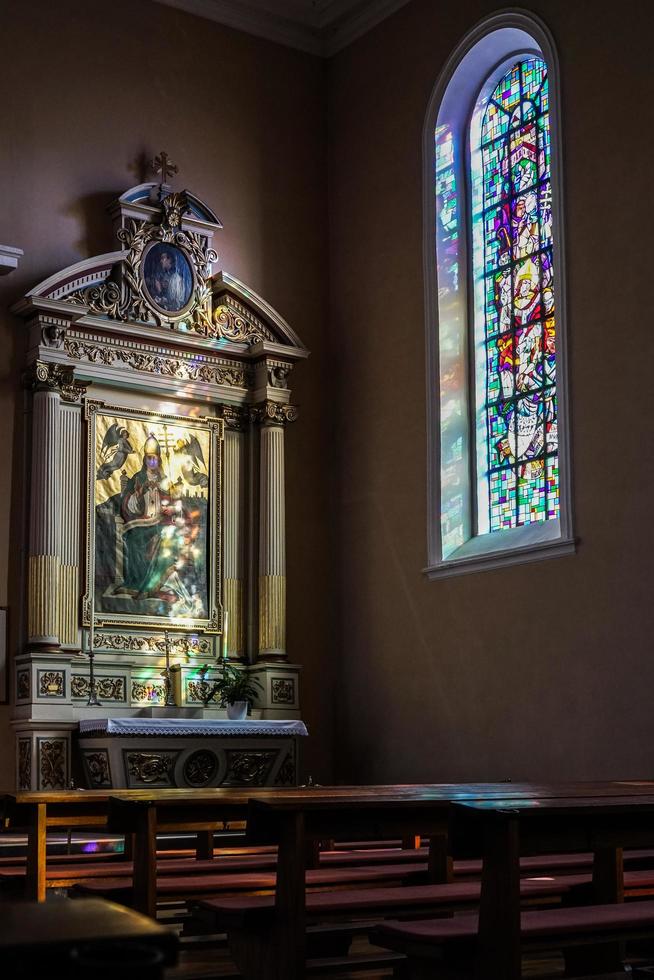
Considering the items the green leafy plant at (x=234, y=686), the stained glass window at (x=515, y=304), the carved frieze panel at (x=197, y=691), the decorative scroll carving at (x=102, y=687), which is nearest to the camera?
the decorative scroll carving at (x=102, y=687)

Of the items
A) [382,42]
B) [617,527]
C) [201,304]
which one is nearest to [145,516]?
[201,304]

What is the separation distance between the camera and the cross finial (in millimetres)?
11617

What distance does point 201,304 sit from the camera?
38.6ft

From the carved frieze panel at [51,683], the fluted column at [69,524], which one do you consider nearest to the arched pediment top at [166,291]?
the fluted column at [69,524]

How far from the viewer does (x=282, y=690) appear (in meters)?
11.4

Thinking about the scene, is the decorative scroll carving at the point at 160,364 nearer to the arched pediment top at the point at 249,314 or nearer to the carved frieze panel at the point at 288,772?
the arched pediment top at the point at 249,314

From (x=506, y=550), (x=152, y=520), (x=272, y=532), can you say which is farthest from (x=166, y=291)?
(x=506, y=550)

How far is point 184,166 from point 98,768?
554 cm

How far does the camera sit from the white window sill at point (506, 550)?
389 inches

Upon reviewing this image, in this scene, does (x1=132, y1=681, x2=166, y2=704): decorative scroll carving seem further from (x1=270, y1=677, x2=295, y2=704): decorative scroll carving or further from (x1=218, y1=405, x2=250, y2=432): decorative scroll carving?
(x1=218, y1=405, x2=250, y2=432): decorative scroll carving

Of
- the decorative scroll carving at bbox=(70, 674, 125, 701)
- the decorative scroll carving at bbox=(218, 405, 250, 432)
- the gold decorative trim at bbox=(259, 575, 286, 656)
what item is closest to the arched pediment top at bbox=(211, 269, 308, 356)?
the decorative scroll carving at bbox=(218, 405, 250, 432)

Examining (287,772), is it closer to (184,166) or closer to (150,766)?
(150,766)

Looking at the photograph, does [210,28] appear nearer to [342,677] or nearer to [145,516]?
[145,516]

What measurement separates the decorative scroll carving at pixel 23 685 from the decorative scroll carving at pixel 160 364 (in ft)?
8.65
